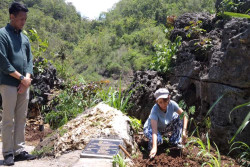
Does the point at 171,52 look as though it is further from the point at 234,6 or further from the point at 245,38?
the point at 245,38

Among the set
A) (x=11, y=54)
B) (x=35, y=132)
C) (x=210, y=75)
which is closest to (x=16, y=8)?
(x=11, y=54)

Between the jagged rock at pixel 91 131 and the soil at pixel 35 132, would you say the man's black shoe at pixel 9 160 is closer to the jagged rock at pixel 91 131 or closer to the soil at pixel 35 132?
the jagged rock at pixel 91 131

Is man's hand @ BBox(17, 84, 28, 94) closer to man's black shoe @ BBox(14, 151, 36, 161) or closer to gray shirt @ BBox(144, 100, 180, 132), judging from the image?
man's black shoe @ BBox(14, 151, 36, 161)

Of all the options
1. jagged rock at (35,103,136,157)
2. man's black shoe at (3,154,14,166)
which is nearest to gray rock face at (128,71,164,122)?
jagged rock at (35,103,136,157)

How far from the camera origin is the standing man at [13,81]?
295 centimetres

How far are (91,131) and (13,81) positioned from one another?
50.2 inches

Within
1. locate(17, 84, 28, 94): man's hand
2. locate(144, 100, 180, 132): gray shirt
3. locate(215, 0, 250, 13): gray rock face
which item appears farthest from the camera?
locate(215, 0, 250, 13): gray rock face

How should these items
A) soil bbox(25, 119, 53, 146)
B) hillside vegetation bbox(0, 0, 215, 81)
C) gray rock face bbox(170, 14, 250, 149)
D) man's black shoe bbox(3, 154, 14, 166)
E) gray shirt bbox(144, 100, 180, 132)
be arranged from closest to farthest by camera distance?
man's black shoe bbox(3, 154, 14, 166), gray shirt bbox(144, 100, 180, 132), gray rock face bbox(170, 14, 250, 149), soil bbox(25, 119, 53, 146), hillside vegetation bbox(0, 0, 215, 81)

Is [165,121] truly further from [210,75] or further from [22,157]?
[22,157]

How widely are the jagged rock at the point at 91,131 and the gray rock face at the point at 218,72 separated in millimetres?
1494

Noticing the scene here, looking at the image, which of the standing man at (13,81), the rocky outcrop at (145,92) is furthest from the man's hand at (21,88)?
the rocky outcrop at (145,92)

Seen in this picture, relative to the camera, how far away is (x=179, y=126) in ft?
11.0

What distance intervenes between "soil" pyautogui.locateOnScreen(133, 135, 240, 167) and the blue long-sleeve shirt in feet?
6.00

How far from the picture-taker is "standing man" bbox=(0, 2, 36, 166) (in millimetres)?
2945
